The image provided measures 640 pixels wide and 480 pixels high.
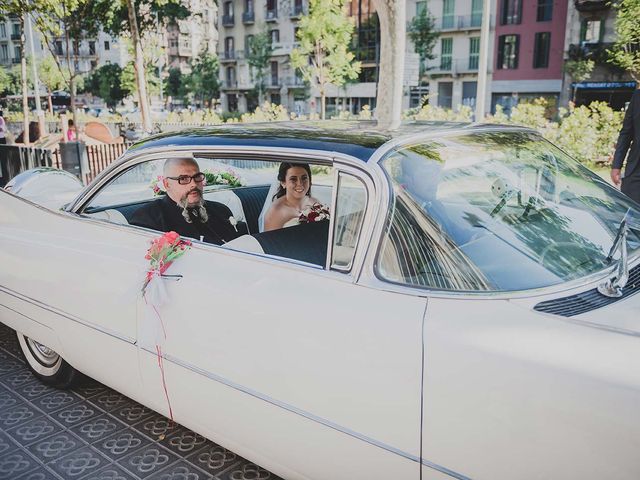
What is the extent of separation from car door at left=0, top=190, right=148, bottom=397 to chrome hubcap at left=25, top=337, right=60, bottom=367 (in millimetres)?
225

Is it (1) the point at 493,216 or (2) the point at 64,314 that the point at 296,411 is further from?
(2) the point at 64,314

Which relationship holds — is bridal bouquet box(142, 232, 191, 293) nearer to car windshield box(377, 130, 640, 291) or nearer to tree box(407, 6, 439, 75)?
car windshield box(377, 130, 640, 291)

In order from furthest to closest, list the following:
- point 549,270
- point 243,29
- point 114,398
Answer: point 243,29, point 114,398, point 549,270

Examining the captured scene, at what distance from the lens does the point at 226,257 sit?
8.59ft

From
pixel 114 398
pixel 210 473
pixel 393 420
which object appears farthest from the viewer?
pixel 114 398

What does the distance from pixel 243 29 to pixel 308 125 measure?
6283 centimetres

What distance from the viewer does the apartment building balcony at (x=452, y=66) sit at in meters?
45.9

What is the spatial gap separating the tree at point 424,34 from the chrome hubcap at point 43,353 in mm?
44488

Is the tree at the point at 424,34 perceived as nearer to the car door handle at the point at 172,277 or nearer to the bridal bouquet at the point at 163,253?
the bridal bouquet at the point at 163,253

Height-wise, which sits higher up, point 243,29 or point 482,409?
point 243,29

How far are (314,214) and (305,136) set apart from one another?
0.99m

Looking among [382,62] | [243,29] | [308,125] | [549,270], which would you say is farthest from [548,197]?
[243,29]

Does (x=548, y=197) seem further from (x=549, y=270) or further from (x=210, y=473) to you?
(x=210, y=473)

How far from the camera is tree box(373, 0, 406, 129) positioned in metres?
10.5
